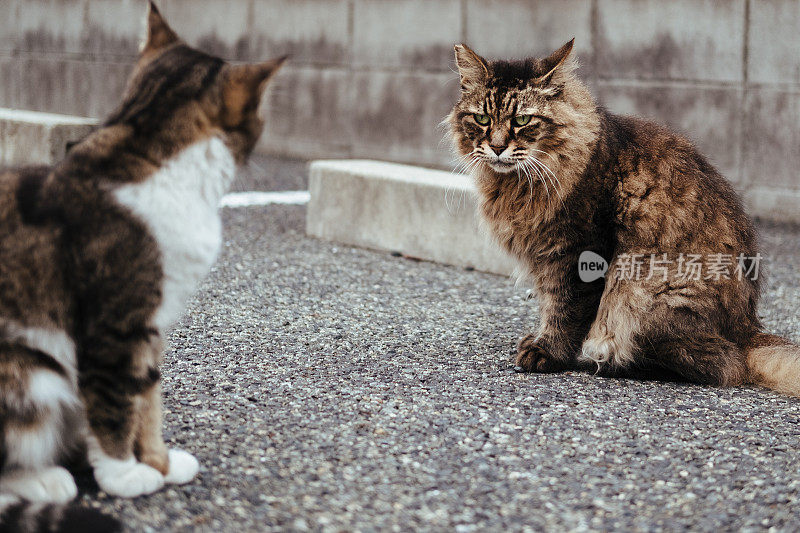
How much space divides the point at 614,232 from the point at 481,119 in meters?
0.73

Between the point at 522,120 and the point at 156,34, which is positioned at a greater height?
the point at 156,34

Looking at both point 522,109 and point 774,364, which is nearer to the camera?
point 774,364

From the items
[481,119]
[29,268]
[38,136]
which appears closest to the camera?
[29,268]

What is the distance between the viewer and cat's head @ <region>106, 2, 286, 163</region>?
2.27 m

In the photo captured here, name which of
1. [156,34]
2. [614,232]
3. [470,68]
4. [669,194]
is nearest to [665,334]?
[614,232]

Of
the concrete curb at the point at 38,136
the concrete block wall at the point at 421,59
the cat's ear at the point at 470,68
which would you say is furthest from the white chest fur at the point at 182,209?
the concrete curb at the point at 38,136

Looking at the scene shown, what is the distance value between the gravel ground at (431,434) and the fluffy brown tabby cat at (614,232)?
0.15 metres

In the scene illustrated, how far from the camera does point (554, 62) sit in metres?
3.62

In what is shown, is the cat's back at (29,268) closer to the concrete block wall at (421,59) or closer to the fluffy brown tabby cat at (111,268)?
the fluffy brown tabby cat at (111,268)

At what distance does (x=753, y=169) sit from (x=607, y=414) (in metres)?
4.48

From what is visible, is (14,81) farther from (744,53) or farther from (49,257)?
(49,257)

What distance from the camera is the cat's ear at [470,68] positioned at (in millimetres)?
3739

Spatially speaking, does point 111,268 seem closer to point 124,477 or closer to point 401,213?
point 124,477

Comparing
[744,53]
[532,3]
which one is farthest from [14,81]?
[744,53]
